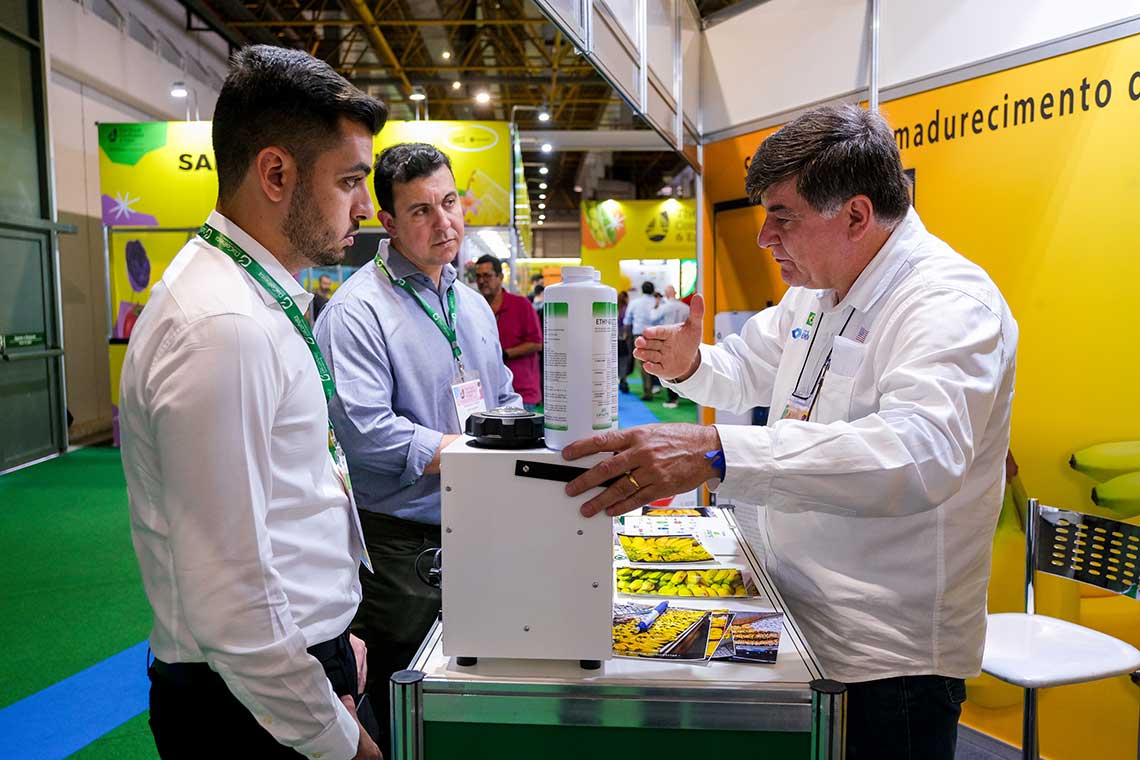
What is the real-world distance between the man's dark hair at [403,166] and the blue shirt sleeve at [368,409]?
0.38m

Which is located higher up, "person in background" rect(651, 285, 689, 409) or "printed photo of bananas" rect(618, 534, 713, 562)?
"person in background" rect(651, 285, 689, 409)

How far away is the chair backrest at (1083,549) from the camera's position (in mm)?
2133

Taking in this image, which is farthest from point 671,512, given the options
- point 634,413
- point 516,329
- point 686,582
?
point 634,413

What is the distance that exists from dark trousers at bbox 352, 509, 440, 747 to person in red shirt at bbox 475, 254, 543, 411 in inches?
132

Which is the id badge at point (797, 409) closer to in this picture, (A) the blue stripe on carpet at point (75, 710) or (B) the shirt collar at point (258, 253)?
(B) the shirt collar at point (258, 253)

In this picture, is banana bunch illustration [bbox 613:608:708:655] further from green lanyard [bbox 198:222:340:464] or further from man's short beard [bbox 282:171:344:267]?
man's short beard [bbox 282:171:344:267]

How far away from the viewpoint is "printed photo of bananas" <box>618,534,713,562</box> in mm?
1729

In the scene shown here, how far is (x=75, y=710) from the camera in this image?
292cm

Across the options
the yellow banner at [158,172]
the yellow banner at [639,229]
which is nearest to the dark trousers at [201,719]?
the yellow banner at [158,172]

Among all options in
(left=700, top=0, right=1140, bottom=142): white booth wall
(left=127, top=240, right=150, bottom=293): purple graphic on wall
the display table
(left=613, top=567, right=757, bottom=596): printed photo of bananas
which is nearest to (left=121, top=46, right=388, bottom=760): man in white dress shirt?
the display table

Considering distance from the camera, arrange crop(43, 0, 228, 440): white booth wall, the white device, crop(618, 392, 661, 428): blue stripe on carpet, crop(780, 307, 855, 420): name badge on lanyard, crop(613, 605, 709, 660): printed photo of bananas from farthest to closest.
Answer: crop(618, 392, 661, 428): blue stripe on carpet < crop(43, 0, 228, 440): white booth wall < crop(780, 307, 855, 420): name badge on lanyard < crop(613, 605, 709, 660): printed photo of bananas < the white device

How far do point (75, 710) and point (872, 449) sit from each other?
10.1 feet

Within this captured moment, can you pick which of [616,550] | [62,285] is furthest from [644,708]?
[62,285]

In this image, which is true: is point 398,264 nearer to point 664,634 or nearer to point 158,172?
point 664,634
